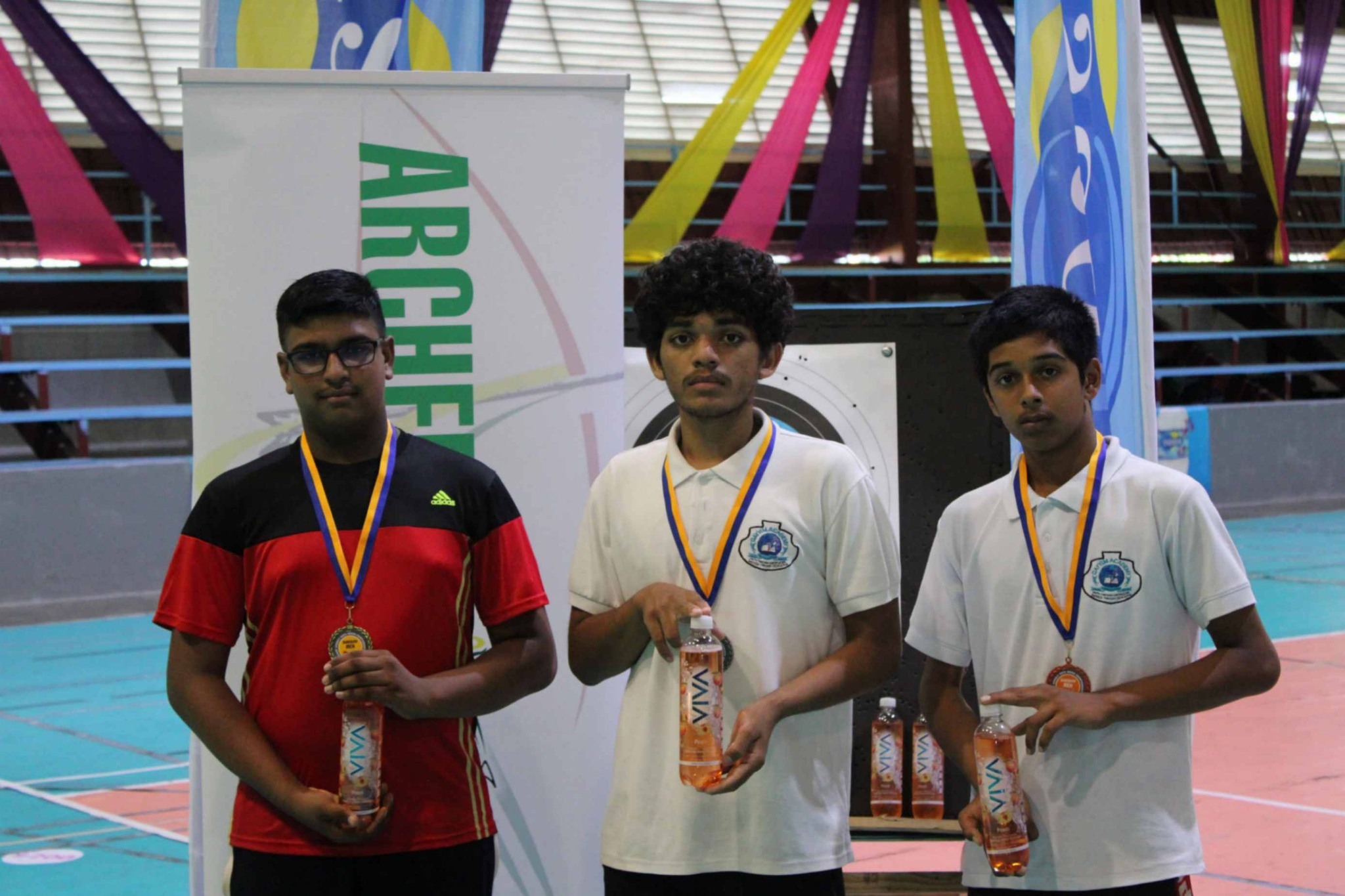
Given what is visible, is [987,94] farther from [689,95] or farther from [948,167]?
[689,95]

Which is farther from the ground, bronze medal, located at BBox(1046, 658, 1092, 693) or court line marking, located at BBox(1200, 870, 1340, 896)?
bronze medal, located at BBox(1046, 658, 1092, 693)

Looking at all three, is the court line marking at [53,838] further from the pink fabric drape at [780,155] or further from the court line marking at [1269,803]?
the pink fabric drape at [780,155]

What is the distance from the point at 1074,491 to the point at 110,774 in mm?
4509

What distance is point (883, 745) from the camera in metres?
3.55

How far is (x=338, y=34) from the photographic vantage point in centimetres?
332

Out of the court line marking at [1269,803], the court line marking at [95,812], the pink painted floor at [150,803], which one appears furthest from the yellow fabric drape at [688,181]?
the court line marking at [1269,803]

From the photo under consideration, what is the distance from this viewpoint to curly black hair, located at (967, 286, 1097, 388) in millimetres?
2184

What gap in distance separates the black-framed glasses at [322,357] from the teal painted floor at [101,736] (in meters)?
2.61

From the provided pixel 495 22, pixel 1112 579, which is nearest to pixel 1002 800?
pixel 1112 579

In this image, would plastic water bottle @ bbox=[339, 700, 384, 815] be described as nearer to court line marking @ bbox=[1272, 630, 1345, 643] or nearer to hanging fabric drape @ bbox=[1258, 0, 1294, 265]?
court line marking @ bbox=[1272, 630, 1345, 643]

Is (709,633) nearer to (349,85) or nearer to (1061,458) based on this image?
(1061,458)

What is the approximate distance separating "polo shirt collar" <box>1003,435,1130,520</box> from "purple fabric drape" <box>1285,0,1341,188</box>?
13.9 m

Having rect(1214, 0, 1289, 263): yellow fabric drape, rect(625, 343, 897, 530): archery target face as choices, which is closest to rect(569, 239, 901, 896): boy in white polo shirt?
rect(625, 343, 897, 530): archery target face

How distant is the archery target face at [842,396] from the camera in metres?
3.64
